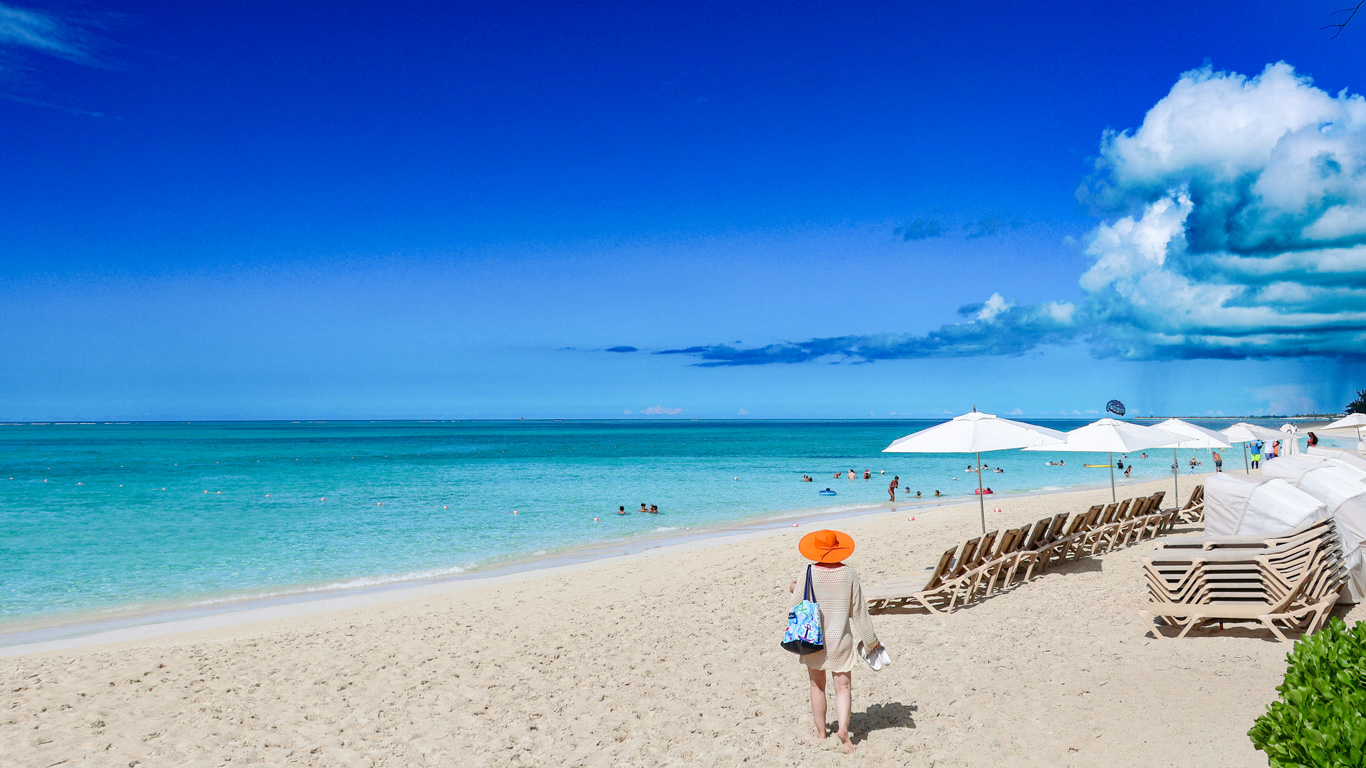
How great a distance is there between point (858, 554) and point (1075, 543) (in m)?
3.22

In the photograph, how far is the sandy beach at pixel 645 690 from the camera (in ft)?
17.1

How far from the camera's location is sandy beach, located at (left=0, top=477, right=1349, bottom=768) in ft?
17.1

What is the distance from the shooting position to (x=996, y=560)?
9156 mm

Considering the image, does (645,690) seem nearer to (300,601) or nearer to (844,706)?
(844,706)

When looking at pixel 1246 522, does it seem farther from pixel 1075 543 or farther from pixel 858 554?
pixel 858 554

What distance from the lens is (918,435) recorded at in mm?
10117

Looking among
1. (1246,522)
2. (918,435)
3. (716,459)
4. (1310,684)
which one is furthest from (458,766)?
(716,459)

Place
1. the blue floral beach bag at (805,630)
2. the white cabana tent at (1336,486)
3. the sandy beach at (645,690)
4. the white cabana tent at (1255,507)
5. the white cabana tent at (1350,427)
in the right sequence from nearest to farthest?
the blue floral beach bag at (805,630)
the sandy beach at (645,690)
the white cabana tent at (1255,507)
the white cabana tent at (1336,486)
the white cabana tent at (1350,427)

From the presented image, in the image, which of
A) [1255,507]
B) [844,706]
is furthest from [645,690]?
[1255,507]

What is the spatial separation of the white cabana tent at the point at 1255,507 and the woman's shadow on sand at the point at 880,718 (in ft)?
16.3

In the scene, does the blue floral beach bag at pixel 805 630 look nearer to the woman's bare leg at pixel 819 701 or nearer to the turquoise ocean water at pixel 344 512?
the woman's bare leg at pixel 819 701

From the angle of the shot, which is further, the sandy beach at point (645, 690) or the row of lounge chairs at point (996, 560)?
the row of lounge chairs at point (996, 560)

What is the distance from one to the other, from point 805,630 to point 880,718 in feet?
4.37

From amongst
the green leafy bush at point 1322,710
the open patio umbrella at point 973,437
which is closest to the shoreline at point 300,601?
the open patio umbrella at point 973,437
